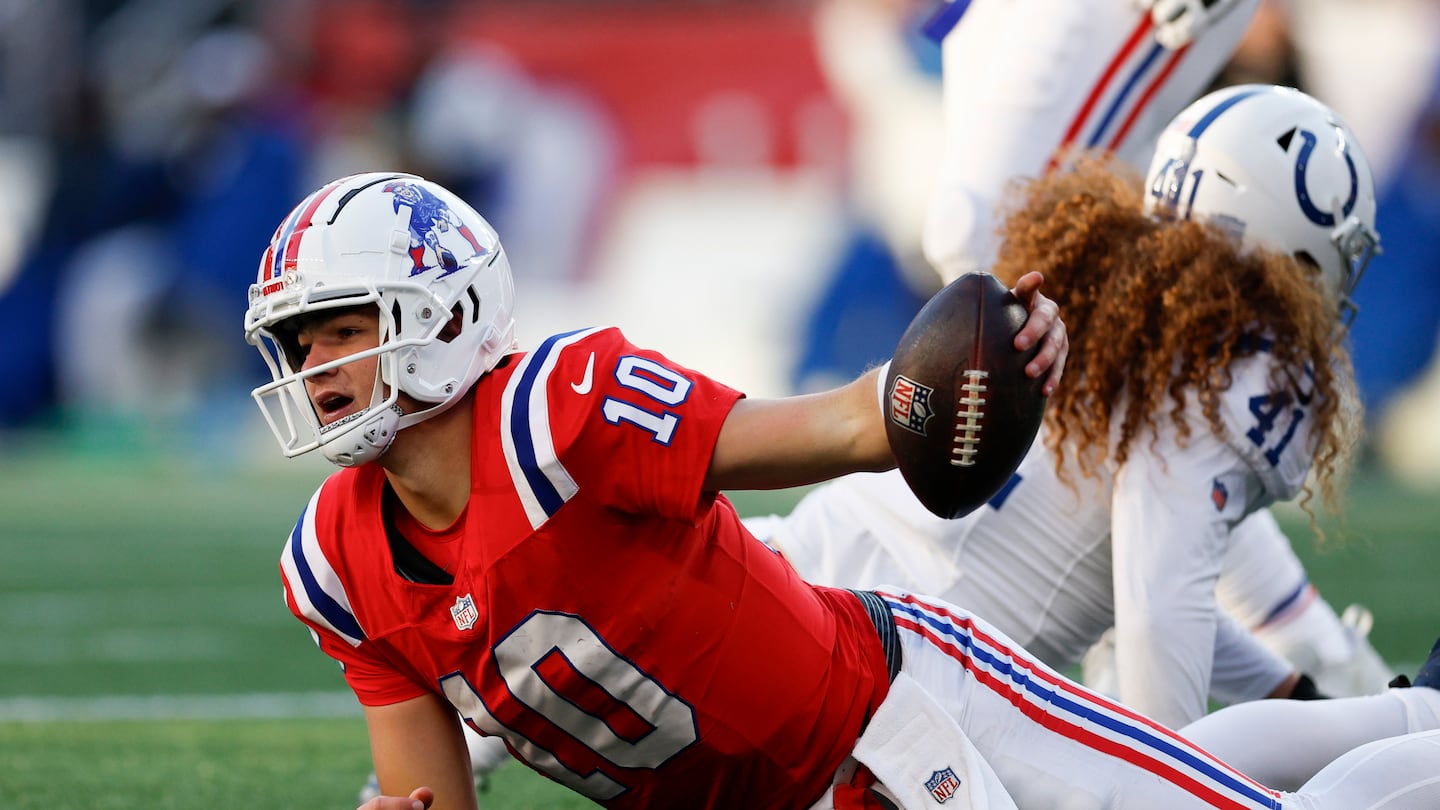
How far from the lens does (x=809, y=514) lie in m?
3.76

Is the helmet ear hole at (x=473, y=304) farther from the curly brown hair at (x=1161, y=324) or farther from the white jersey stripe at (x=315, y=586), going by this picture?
the curly brown hair at (x=1161, y=324)

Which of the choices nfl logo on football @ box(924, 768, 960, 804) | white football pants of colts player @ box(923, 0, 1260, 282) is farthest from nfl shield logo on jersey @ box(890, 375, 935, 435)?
white football pants of colts player @ box(923, 0, 1260, 282)

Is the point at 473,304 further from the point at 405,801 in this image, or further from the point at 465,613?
the point at 405,801

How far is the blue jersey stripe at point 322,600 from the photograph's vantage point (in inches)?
109

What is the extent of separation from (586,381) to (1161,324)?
136 cm

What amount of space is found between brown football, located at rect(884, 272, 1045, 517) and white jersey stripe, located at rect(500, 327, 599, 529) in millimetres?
488

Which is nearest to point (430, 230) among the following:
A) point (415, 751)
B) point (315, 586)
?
point (315, 586)

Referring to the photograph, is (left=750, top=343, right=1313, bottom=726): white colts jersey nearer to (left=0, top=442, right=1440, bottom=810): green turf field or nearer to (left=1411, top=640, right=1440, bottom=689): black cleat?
(left=1411, top=640, right=1440, bottom=689): black cleat

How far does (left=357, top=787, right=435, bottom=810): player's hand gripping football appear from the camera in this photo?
2.68m

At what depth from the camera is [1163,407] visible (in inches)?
132

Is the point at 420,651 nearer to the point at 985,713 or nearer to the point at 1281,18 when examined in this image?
the point at 985,713

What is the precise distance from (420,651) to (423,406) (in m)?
0.38

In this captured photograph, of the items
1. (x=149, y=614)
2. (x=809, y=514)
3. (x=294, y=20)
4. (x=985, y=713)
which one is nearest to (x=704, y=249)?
(x=294, y=20)

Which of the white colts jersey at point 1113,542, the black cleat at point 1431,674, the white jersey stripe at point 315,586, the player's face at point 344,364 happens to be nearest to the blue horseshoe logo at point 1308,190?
the white colts jersey at point 1113,542
